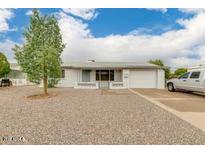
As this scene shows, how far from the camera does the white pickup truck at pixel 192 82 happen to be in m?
12.8

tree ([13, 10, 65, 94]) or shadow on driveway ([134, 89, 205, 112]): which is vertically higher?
tree ([13, 10, 65, 94])

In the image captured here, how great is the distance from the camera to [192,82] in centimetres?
1373

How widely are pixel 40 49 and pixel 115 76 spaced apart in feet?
35.5

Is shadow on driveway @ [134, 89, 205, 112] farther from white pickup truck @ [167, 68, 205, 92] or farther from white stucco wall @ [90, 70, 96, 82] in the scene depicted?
white stucco wall @ [90, 70, 96, 82]

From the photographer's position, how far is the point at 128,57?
30.8 metres

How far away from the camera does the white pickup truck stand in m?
12.8

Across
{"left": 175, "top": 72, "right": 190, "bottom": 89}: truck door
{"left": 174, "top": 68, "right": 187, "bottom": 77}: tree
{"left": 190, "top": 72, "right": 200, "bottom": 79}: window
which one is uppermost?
{"left": 174, "top": 68, "right": 187, "bottom": 77}: tree

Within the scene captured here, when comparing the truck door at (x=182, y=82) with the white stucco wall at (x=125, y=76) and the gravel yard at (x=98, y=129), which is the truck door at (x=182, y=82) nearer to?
the white stucco wall at (x=125, y=76)

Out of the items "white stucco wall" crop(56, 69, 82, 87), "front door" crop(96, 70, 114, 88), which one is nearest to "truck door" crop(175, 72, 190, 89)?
"front door" crop(96, 70, 114, 88)

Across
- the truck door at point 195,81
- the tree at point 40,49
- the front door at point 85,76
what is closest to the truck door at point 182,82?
the truck door at point 195,81

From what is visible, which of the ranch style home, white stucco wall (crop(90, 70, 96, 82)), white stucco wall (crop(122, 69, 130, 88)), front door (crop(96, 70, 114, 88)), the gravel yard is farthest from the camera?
white stucco wall (crop(90, 70, 96, 82))

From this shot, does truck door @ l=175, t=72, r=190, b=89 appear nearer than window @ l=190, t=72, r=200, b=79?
No

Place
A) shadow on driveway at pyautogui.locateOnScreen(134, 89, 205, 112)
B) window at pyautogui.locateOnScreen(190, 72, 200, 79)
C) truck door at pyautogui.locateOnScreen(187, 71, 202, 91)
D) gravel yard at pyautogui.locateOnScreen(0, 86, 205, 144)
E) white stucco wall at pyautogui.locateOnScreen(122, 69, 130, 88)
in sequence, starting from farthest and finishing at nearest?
1. white stucco wall at pyautogui.locateOnScreen(122, 69, 130, 88)
2. window at pyautogui.locateOnScreen(190, 72, 200, 79)
3. truck door at pyautogui.locateOnScreen(187, 71, 202, 91)
4. shadow on driveway at pyautogui.locateOnScreen(134, 89, 205, 112)
5. gravel yard at pyautogui.locateOnScreen(0, 86, 205, 144)

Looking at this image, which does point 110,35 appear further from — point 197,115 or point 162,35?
point 197,115
